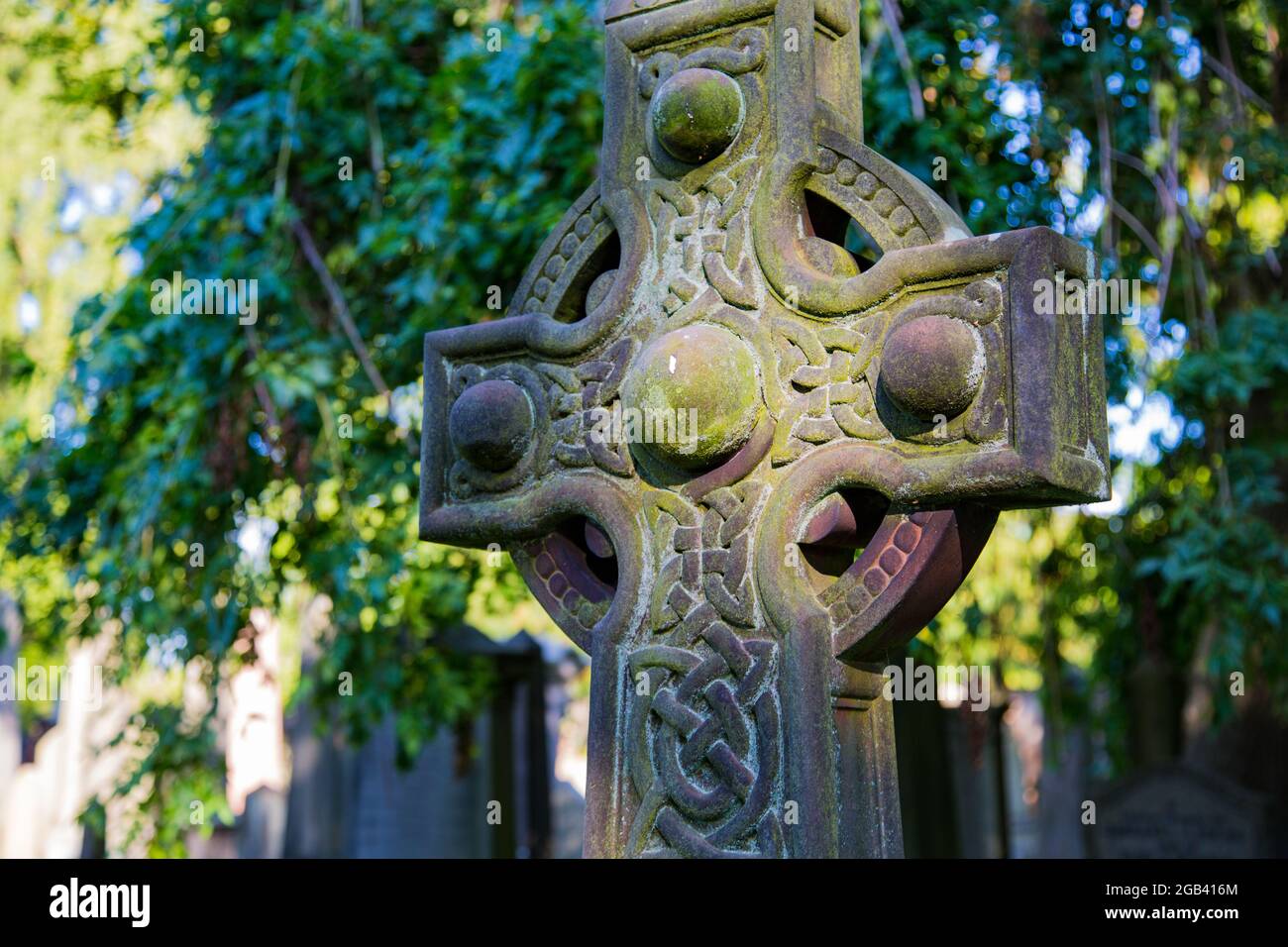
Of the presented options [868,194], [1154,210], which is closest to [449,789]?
[1154,210]

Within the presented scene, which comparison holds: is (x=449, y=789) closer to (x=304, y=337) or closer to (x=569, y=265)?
(x=304, y=337)

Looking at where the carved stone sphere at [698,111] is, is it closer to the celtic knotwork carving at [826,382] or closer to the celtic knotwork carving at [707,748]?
the celtic knotwork carving at [826,382]

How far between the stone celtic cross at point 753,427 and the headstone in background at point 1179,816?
6213 mm

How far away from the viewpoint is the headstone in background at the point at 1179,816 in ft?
27.6

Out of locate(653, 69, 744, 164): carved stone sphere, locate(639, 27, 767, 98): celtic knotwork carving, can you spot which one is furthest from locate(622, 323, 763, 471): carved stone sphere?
locate(639, 27, 767, 98): celtic knotwork carving

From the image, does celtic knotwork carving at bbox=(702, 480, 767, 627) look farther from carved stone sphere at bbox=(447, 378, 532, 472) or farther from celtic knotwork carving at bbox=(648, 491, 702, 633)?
carved stone sphere at bbox=(447, 378, 532, 472)

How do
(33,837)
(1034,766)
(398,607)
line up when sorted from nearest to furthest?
(398,607), (33,837), (1034,766)

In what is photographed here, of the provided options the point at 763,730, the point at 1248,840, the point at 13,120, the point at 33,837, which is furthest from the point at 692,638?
the point at 33,837

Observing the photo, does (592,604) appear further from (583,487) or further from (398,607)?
(398,607)

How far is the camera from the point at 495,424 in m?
3.47

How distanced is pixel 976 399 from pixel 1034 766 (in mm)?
15503

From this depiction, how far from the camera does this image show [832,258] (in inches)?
127

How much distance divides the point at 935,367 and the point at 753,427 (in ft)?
1.45

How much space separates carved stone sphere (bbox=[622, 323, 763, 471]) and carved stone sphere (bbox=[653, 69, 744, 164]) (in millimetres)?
443
